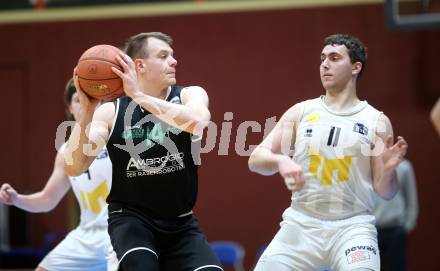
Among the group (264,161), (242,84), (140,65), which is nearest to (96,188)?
(140,65)

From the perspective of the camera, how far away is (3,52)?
11.5 meters

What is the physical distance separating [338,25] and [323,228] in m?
5.78

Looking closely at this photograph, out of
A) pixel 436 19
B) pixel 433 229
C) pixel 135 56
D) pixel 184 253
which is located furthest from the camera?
pixel 433 229

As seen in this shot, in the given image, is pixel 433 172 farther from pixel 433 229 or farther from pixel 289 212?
pixel 289 212

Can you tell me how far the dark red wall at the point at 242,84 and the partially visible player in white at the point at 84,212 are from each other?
3673 mm

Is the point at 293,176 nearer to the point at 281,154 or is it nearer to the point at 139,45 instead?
the point at 281,154

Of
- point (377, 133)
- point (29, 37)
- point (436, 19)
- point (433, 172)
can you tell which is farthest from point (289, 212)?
point (29, 37)

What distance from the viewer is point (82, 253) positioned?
620 cm

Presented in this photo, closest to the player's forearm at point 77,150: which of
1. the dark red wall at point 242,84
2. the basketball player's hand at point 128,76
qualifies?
the basketball player's hand at point 128,76

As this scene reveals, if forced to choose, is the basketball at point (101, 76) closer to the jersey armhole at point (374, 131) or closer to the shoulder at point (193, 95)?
the shoulder at point (193, 95)

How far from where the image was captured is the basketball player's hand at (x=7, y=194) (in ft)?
19.3

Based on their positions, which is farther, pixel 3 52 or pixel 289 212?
pixel 3 52

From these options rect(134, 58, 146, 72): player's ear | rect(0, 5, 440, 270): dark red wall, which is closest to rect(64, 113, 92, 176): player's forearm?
rect(134, 58, 146, 72): player's ear

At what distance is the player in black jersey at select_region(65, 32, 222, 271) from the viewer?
4918 mm
